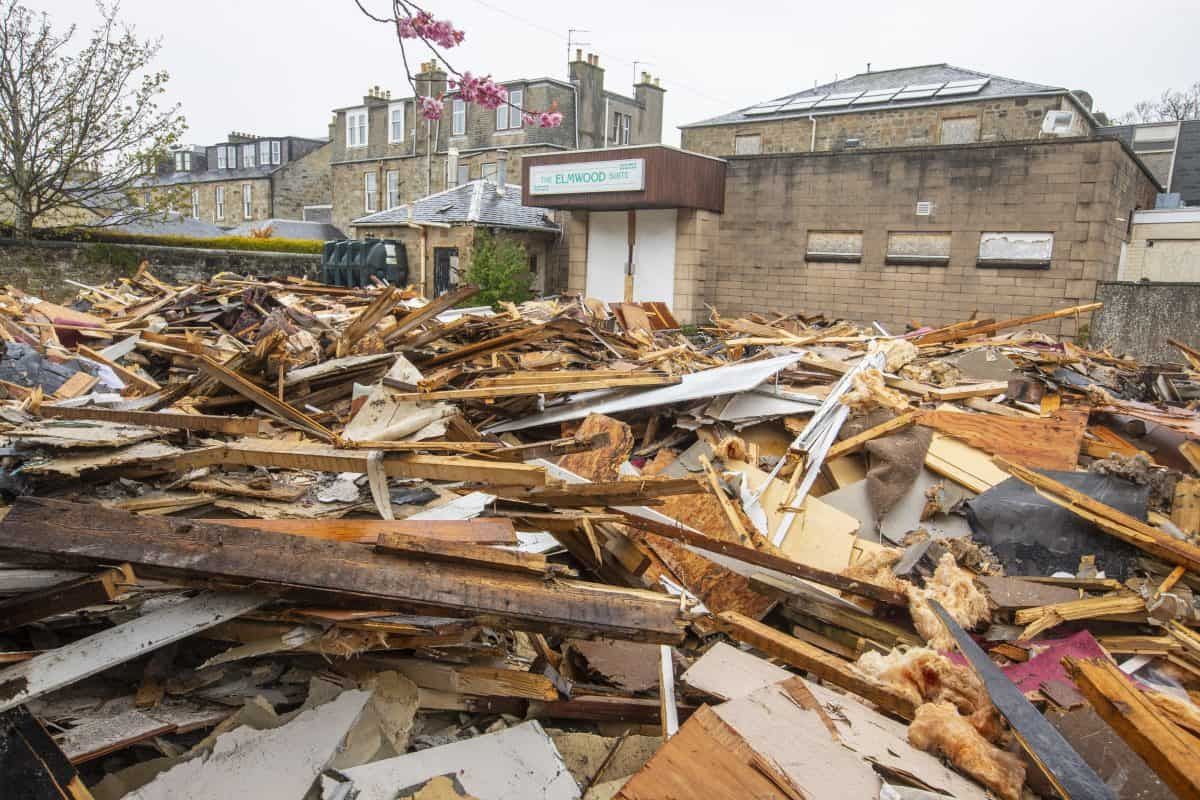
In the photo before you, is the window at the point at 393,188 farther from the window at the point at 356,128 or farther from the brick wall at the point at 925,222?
the brick wall at the point at 925,222

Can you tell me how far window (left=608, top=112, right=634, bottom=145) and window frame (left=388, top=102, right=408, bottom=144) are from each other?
950 centimetres

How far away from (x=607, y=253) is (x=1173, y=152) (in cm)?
2156

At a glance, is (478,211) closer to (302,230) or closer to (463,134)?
(463,134)

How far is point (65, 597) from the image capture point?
8.21 feet

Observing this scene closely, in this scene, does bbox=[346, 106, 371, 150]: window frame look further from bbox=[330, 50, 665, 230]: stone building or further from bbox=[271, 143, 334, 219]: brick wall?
bbox=[271, 143, 334, 219]: brick wall

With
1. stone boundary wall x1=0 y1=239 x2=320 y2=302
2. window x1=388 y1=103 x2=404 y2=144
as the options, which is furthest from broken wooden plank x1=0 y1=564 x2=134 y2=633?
window x1=388 y1=103 x2=404 y2=144

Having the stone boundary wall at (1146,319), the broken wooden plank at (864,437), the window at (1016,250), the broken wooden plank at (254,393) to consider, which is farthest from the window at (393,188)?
the broken wooden plank at (864,437)

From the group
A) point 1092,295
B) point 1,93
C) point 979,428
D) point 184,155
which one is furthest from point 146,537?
point 184,155

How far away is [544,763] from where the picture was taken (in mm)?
2506

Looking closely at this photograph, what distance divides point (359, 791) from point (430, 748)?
34 cm

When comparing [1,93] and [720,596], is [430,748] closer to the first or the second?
[720,596]

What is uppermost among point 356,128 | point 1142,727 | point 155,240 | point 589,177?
point 356,128

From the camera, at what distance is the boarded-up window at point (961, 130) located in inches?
835

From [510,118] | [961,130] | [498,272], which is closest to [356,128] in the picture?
[510,118]
